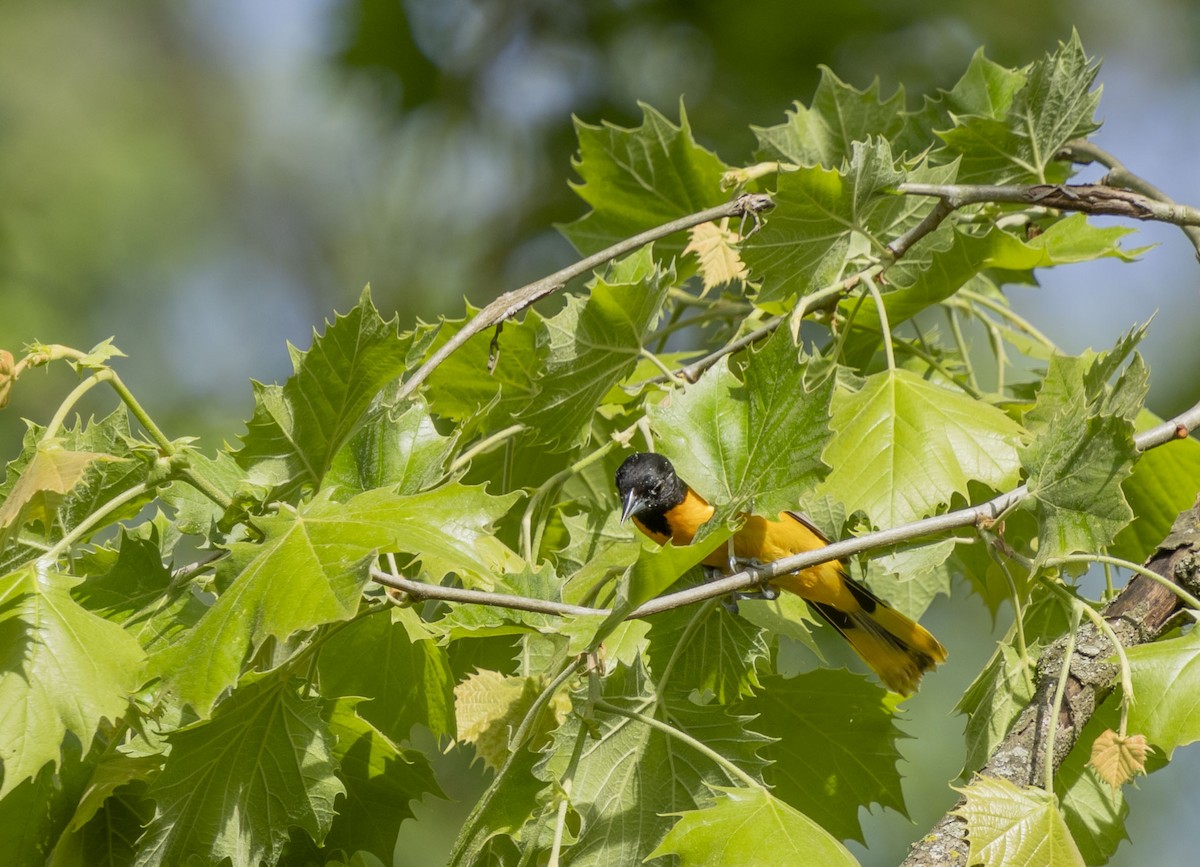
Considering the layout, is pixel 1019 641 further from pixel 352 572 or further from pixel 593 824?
pixel 352 572

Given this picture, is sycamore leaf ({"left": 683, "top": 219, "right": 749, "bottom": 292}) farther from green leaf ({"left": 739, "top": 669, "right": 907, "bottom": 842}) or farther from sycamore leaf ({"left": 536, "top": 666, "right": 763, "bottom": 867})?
sycamore leaf ({"left": 536, "top": 666, "right": 763, "bottom": 867})

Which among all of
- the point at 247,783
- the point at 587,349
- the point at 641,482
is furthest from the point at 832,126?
the point at 247,783

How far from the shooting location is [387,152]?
289 inches

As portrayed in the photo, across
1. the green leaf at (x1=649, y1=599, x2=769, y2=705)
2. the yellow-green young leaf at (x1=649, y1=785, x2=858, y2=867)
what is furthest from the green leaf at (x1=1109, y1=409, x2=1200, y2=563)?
the yellow-green young leaf at (x1=649, y1=785, x2=858, y2=867)

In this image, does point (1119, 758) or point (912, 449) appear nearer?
point (1119, 758)

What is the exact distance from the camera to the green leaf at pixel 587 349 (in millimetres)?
1696

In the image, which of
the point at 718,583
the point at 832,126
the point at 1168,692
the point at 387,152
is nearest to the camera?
the point at 718,583

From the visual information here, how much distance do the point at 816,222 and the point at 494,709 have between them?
2.79ft

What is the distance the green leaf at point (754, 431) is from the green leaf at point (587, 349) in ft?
1.13

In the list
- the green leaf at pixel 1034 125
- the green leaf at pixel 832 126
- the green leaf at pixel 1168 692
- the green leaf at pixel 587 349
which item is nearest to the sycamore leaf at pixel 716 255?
the green leaf at pixel 587 349

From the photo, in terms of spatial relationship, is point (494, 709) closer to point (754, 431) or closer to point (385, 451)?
point (385, 451)

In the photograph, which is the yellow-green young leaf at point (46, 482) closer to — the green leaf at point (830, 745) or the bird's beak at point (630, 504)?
the bird's beak at point (630, 504)

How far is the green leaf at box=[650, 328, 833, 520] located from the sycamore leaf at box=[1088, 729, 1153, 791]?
0.43m

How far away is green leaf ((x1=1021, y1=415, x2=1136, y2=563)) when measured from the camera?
50.8 inches
